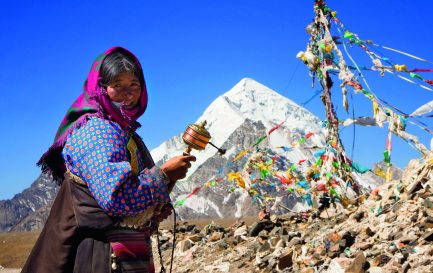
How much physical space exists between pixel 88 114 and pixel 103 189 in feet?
1.30

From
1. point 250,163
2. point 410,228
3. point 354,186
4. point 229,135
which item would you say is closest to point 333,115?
point 354,186

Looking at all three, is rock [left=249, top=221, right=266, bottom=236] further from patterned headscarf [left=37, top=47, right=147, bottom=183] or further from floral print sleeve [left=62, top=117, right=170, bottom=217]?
floral print sleeve [left=62, top=117, right=170, bottom=217]

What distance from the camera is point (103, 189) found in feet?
6.04

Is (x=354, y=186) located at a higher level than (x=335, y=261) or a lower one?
higher

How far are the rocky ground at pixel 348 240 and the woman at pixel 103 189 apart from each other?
9.55 ft

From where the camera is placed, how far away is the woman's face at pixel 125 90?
2.18m

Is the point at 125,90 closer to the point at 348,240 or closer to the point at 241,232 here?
the point at 348,240

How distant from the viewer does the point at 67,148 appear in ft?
6.63

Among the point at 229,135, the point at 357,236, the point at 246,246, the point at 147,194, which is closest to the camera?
the point at 147,194

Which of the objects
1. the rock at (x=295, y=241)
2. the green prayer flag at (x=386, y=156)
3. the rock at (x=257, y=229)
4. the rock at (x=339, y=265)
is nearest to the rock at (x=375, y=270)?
the rock at (x=339, y=265)

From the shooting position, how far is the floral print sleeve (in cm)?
184

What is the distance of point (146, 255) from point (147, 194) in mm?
370

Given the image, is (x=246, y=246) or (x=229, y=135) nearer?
(x=246, y=246)

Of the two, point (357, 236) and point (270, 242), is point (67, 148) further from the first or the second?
point (270, 242)
